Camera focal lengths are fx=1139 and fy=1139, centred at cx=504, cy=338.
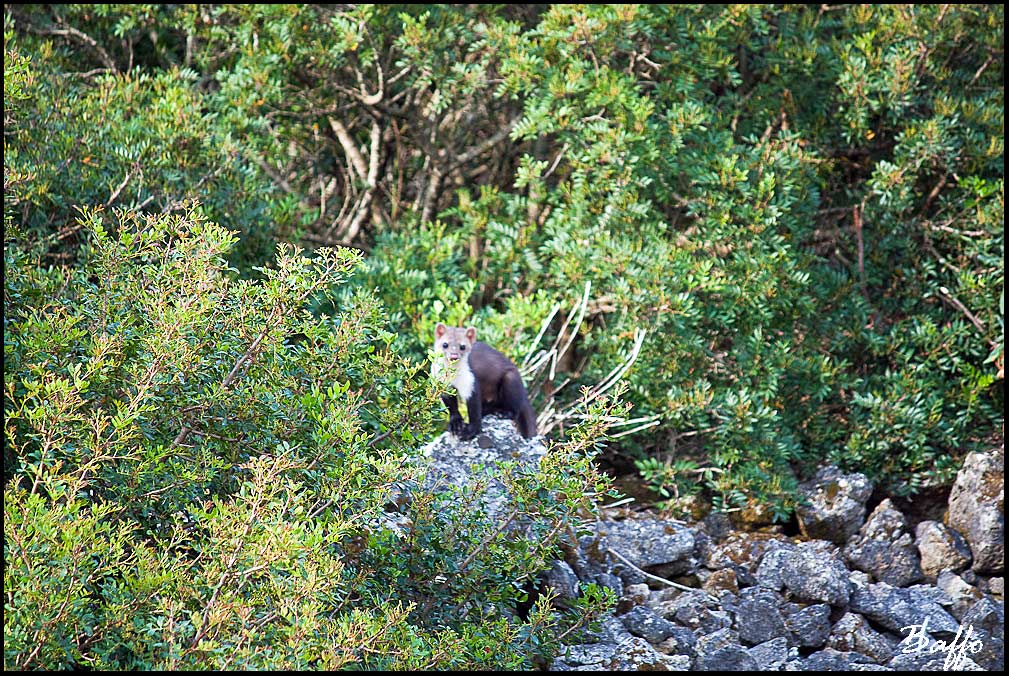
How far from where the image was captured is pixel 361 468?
148 inches

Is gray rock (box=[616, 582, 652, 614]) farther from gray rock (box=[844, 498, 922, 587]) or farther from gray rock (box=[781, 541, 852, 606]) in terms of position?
gray rock (box=[844, 498, 922, 587])

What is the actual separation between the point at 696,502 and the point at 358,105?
13.0 feet

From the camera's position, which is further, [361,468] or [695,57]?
[695,57]

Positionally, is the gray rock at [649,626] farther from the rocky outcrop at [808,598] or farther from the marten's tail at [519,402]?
the marten's tail at [519,402]

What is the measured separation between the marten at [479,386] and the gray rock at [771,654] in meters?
1.51

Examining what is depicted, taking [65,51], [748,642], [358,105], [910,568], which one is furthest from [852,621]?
[65,51]

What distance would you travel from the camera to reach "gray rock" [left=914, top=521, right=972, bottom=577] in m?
6.58

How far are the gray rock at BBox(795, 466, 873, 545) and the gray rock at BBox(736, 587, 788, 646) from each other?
1.30 metres

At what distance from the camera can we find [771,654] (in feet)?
17.6

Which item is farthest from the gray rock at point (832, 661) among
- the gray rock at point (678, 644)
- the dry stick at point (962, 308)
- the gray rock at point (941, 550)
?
the dry stick at point (962, 308)

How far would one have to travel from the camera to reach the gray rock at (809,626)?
557cm

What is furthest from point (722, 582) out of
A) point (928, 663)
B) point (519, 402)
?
point (519, 402)

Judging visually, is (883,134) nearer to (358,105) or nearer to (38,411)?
(358,105)

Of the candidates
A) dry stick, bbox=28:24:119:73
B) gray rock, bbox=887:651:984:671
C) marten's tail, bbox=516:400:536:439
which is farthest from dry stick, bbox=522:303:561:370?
dry stick, bbox=28:24:119:73
